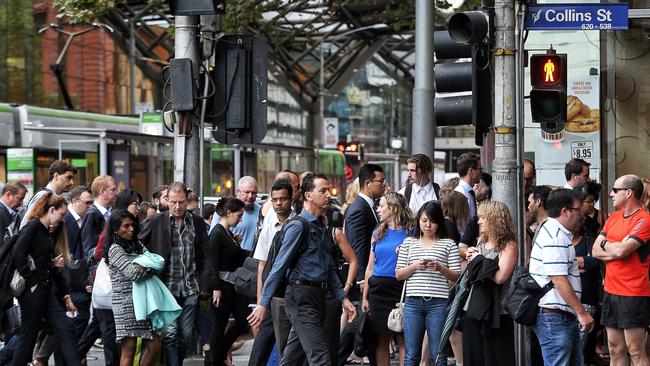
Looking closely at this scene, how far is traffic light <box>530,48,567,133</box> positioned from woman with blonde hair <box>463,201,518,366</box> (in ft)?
3.07

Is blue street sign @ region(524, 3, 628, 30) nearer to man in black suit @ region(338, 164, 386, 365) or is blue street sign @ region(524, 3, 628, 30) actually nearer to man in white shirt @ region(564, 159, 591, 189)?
man in white shirt @ region(564, 159, 591, 189)

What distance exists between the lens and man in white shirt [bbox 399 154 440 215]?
12.8 metres

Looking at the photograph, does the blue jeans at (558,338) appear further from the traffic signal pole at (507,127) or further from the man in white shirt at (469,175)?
the man in white shirt at (469,175)

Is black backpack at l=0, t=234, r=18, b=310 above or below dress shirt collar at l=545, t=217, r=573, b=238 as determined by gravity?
below

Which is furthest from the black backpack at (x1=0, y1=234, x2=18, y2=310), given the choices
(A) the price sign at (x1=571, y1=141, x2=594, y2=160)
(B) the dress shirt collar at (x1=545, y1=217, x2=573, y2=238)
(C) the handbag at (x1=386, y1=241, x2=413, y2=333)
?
(A) the price sign at (x1=571, y1=141, x2=594, y2=160)

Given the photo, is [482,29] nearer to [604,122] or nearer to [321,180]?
[321,180]

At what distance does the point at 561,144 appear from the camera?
48.0 ft

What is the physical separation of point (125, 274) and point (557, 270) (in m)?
3.98

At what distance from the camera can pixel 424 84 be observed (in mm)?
15180

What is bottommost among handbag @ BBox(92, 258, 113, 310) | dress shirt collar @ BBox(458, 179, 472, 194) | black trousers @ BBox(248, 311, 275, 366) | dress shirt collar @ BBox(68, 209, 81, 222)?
black trousers @ BBox(248, 311, 275, 366)

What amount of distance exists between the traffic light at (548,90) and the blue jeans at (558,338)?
1836 millimetres

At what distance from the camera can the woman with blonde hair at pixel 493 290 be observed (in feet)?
31.1

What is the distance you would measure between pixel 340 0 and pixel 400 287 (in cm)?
2110

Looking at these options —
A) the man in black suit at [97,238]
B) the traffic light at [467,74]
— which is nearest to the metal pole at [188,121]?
the man in black suit at [97,238]
